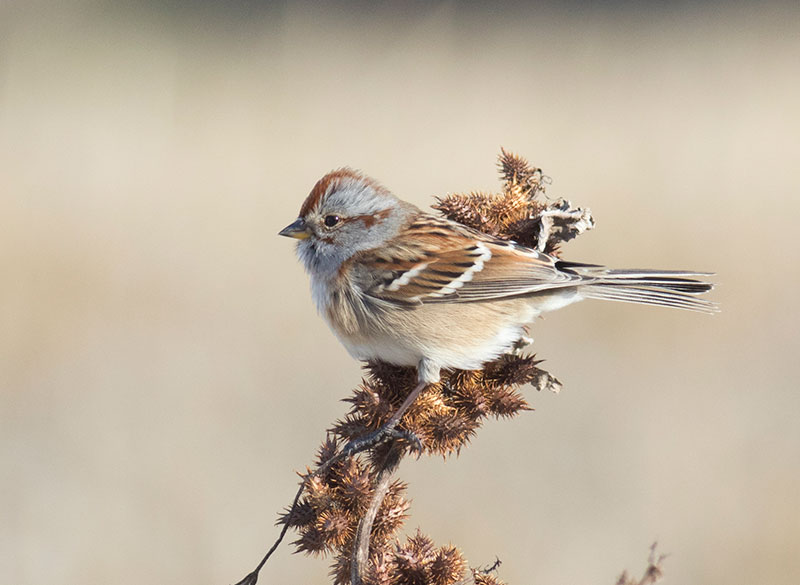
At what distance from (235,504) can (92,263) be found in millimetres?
3002

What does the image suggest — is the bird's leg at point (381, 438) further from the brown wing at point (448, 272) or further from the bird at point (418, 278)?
the brown wing at point (448, 272)

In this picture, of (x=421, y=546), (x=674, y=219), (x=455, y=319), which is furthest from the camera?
(x=674, y=219)

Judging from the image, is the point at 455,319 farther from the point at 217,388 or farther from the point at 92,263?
the point at 92,263

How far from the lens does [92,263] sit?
7773 mm

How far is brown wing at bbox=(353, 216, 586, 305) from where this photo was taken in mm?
3496

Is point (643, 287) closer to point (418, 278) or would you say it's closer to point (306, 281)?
point (418, 278)

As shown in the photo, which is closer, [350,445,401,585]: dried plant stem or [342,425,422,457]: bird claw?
[350,445,401,585]: dried plant stem

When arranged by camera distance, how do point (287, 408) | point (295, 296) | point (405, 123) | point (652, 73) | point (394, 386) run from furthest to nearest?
1. point (652, 73)
2. point (405, 123)
3. point (295, 296)
4. point (287, 408)
5. point (394, 386)

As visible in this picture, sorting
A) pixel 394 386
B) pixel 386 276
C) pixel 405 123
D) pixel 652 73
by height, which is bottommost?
pixel 394 386

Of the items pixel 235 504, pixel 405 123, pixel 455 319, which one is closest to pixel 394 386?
pixel 455 319

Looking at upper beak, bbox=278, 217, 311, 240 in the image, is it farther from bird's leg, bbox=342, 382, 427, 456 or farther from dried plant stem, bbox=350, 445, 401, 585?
dried plant stem, bbox=350, 445, 401, 585

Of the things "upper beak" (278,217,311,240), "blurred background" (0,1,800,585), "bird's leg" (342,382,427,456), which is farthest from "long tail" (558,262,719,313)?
"blurred background" (0,1,800,585)

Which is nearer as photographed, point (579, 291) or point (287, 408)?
point (579, 291)

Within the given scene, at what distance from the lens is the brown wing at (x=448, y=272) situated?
A: 3.50 meters
